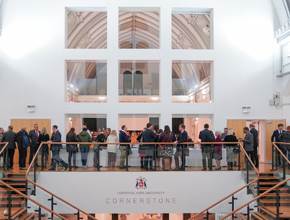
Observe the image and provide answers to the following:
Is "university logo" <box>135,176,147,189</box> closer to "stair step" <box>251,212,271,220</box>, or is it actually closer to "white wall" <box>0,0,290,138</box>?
"white wall" <box>0,0,290,138</box>

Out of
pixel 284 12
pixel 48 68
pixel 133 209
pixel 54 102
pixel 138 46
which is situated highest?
pixel 284 12

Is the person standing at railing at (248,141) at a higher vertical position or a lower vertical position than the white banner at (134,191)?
higher

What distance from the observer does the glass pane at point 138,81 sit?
49.6 feet

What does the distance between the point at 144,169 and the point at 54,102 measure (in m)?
5.40

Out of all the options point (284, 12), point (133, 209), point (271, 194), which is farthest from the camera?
point (284, 12)

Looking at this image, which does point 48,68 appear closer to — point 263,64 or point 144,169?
point 144,169

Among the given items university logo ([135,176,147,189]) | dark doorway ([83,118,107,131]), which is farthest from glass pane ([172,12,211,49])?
university logo ([135,176,147,189])

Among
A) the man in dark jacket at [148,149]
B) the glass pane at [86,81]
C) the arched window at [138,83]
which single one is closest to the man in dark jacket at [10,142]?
the glass pane at [86,81]

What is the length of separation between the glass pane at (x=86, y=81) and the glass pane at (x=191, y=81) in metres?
3.21

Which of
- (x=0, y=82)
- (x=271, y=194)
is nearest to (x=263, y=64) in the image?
(x=271, y=194)

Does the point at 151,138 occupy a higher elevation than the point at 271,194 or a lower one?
higher

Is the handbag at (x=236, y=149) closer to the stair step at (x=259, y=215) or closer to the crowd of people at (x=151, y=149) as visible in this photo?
the crowd of people at (x=151, y=149)

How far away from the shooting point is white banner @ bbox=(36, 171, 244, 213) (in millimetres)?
11875

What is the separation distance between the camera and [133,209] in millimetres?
11930
